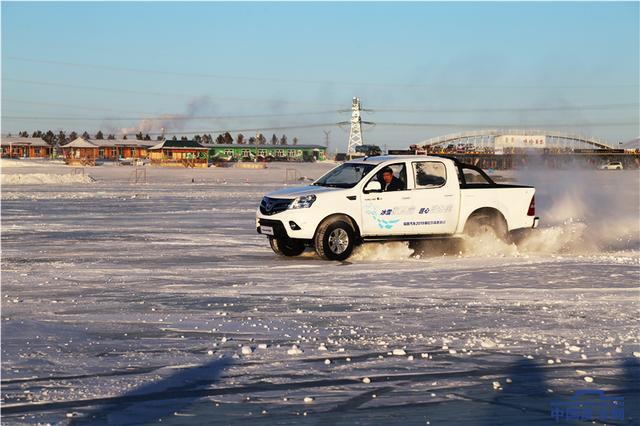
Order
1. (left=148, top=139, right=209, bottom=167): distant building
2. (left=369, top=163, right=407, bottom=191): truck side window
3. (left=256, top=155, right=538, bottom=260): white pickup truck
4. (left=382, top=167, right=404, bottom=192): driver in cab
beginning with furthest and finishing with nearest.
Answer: (left=148, top=139, right=209, bottom=167): distant building → (left=369, top=163, right=407, bottom=191): truck side window → (left=382, top=167, right=404, bottom=192): driver in cab → (left=256, top=155, right=538, bottom=260): white pickup truck

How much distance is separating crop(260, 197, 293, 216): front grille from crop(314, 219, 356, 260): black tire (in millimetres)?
728

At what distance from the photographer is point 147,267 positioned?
49.6 feet

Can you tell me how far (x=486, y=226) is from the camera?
17.2m

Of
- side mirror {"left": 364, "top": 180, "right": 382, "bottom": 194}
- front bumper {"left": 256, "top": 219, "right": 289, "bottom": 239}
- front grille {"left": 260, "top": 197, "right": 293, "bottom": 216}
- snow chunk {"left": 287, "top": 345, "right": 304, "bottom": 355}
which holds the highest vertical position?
side mirror {"left": 364, "top": 180, "right": 382, "bottom": 194}

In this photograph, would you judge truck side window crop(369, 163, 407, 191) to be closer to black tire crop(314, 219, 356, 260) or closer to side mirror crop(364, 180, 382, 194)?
side mirror crop(364, 180, 382, 194)

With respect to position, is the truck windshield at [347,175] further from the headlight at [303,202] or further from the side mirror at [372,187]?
the headlight at [303,202]

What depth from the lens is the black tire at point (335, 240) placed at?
16016 mm

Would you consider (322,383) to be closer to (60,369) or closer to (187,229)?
(60,369)

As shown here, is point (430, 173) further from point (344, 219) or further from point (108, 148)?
point (108, 148)

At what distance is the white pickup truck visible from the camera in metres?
16.1

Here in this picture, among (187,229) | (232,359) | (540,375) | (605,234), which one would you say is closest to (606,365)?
(540,375)

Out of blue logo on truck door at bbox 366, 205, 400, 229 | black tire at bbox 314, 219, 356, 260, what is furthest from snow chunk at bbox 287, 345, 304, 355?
blue logo on truck door at bbox 366, 205, 400, 229

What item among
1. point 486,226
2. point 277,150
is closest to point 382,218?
point 486,226

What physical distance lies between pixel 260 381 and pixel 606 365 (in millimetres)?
3019
